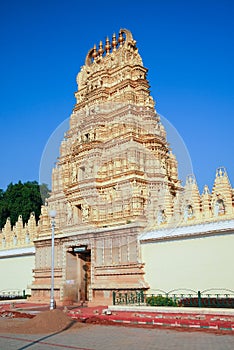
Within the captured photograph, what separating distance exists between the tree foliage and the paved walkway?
37019mm

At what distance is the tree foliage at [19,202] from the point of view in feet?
160

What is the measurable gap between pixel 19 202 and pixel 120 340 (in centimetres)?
4104

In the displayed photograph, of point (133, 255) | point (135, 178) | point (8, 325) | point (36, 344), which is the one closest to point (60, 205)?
point (135, 178)

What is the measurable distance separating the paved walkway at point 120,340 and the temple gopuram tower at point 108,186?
23.2 ft

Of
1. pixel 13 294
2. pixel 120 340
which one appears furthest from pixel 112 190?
pixel 120 340

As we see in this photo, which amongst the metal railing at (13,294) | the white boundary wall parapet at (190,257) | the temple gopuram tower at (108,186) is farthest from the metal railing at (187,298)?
the metal railing at (13,294)

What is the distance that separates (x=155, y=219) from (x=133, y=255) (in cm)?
227

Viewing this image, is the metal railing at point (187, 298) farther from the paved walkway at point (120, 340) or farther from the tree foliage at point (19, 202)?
the tree foliage at point (19, 202)

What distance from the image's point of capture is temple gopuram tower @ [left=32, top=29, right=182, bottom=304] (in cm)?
2084

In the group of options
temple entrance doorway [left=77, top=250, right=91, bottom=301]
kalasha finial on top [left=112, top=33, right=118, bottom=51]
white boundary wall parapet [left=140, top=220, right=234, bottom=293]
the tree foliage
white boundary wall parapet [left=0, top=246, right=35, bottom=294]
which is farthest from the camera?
the tree foliage

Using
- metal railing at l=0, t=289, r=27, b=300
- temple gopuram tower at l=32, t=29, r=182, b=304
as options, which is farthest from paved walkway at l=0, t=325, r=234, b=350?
metal railing at l=0, t=289, r=27, b=300

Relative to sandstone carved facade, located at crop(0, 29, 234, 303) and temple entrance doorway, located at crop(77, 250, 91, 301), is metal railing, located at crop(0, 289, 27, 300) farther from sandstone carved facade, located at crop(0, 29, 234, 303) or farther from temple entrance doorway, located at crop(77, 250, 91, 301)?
temple entrance doorway, located at crop(77, 250, 91, 301)

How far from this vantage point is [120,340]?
10844 millimetres

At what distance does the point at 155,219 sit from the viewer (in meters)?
20.3
